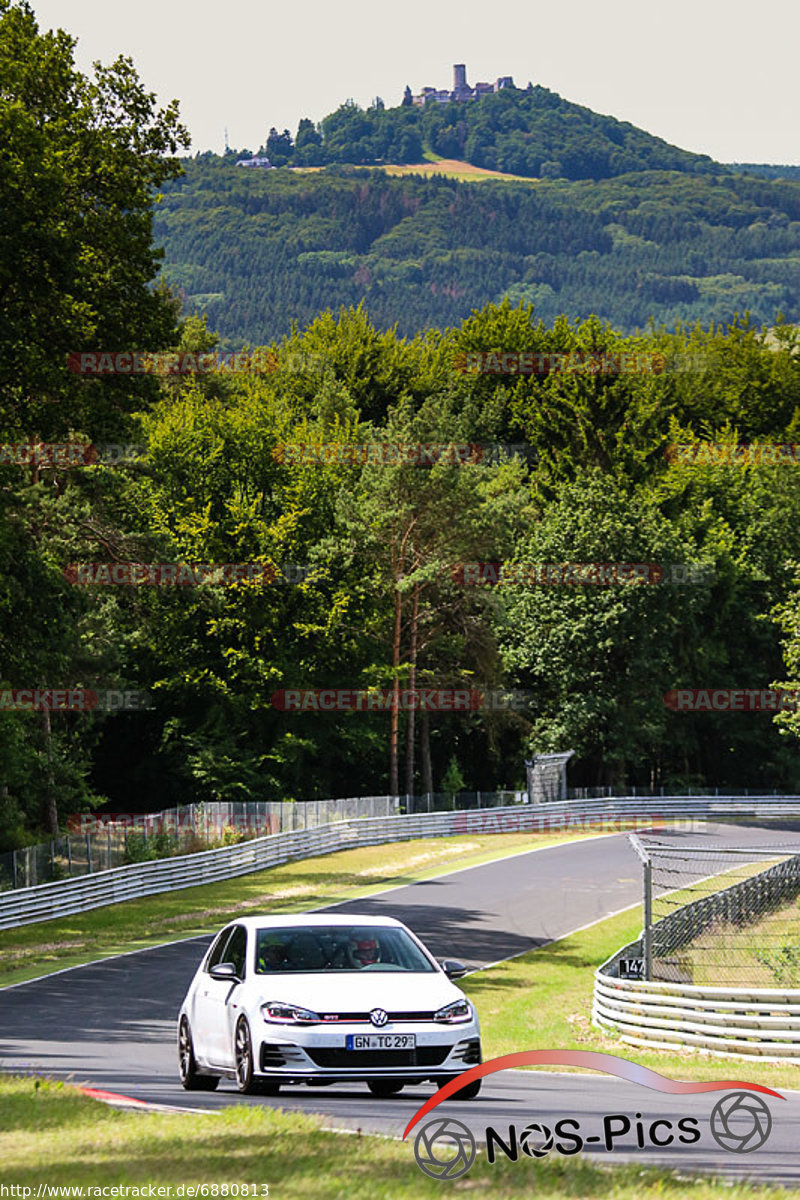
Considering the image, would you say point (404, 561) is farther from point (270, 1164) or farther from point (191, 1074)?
point (270, 1164)

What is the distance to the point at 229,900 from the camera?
131ft

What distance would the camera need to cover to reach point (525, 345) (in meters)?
94.6

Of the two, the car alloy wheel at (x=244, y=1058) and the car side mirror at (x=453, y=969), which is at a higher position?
the car side mirror at (x=453, y=969)

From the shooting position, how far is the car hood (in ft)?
38.7

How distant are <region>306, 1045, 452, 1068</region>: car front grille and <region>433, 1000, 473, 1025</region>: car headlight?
0.80 ft

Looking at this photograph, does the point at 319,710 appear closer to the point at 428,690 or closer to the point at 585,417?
the point at 428,690

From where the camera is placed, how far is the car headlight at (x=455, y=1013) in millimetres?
11828

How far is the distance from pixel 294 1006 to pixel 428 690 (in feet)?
189

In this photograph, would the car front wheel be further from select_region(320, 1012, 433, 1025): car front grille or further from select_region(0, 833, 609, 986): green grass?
select_region(0, 833, 609, 986): green grass

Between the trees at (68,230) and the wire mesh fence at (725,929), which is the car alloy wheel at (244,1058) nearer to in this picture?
the wire mesh fence at (725,929)

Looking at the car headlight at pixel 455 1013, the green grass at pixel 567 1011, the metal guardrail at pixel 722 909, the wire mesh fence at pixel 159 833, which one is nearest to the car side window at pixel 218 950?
the car headlight at pixel 455 1013

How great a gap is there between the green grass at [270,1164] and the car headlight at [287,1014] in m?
1.13

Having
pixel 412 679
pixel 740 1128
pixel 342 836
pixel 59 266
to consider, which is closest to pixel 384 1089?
pixel 740 1128

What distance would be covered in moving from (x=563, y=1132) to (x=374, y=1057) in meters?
1.87
